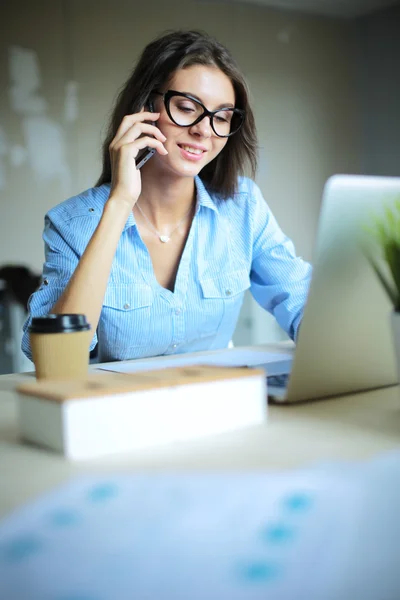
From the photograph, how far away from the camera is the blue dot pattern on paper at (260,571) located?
19.2 inches

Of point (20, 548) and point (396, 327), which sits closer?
point (20, 548)

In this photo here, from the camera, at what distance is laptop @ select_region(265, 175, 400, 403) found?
92 cm

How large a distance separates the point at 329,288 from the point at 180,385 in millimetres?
264

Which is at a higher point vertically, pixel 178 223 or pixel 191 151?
pixel 191 151

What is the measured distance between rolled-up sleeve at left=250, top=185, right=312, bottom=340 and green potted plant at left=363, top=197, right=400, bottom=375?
0.91m

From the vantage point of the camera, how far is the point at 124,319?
1755mm

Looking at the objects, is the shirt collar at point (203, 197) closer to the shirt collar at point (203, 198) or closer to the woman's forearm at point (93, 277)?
the shirt collar at point (203, 198)

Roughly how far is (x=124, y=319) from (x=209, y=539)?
1.23 metres

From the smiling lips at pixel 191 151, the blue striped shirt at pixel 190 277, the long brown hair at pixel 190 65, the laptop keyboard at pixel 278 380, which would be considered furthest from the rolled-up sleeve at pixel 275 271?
the laptop keyboard at pixel 278 380

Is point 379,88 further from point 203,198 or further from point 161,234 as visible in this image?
point 161,234

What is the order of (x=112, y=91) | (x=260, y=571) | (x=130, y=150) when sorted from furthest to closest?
(x=112, y=91) → (x=130, y=150) → (x=260, y=571)

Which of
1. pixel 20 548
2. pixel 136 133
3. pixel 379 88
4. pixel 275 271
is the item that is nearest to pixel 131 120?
pixel 136 133

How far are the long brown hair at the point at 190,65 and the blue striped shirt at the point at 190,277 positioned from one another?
7 cm

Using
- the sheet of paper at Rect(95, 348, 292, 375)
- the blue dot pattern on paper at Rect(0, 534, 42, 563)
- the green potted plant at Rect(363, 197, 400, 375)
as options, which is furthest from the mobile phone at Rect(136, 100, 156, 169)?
the blue dot pattern on paper at Rect(0, 534, 42, 563)
